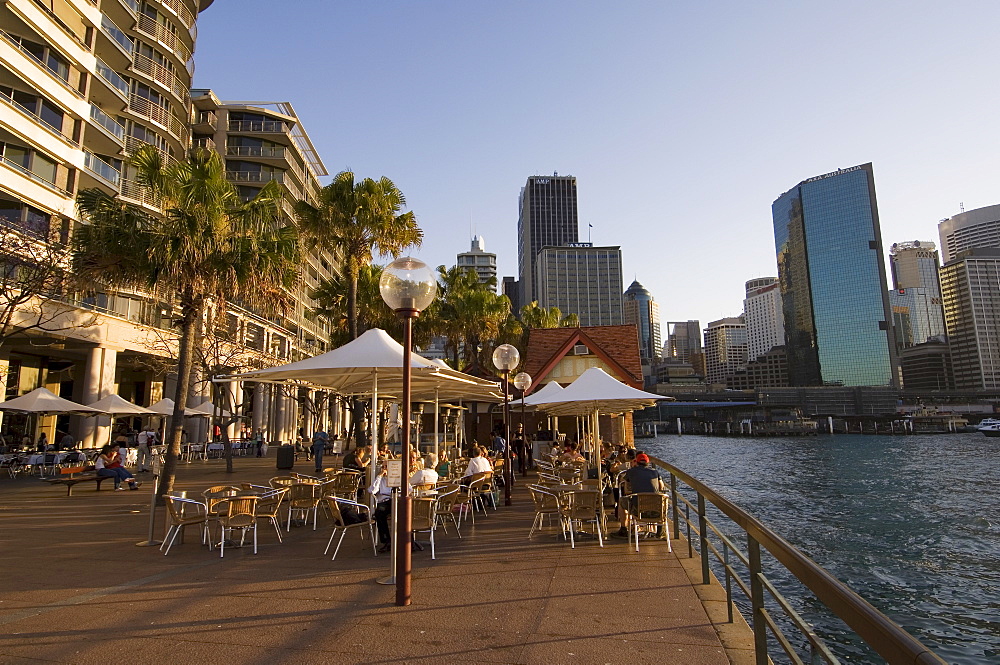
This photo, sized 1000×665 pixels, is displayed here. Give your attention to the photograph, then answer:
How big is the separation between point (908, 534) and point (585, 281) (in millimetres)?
166147

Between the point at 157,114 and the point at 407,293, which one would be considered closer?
the point at 407,293

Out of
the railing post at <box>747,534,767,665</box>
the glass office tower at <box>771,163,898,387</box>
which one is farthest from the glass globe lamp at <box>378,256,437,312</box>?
the glass office tower at <box>771,163,898,387</box>

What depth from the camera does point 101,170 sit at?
96.6ft

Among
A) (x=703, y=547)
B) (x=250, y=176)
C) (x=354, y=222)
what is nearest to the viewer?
(x=703, y=547)

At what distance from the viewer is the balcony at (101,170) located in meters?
28.3

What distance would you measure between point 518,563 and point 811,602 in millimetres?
5994

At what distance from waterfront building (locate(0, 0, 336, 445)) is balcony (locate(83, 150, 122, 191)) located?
70 millimetres

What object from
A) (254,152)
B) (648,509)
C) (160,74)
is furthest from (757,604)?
(254,152)

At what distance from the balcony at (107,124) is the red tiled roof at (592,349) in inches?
945

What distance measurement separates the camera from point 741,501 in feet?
88.9

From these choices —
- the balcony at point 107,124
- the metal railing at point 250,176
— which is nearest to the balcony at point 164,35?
the balcony at point 107,124

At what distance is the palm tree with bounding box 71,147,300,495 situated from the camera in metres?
13.2

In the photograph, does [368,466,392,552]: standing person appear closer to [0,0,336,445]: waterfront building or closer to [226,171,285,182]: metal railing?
[0,0,336,445]: waterfront building

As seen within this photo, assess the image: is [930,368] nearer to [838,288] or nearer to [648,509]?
[838,288]
